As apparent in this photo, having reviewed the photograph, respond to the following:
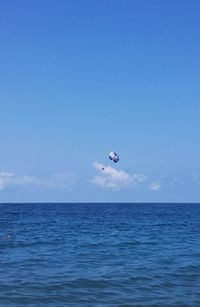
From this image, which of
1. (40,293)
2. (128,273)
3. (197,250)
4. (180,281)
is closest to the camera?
(40,293)

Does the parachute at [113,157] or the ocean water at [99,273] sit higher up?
the parachute at [113,157]

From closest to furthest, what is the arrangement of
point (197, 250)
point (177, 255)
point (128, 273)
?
point (128, 273) → point (177, 255) → point (197, 250)

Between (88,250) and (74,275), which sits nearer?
(74,275)

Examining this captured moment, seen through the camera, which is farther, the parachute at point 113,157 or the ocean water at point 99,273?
the parachute at point 113,157

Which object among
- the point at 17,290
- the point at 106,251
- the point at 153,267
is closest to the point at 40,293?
the point at 17,290

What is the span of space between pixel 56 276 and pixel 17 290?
395 centimetres

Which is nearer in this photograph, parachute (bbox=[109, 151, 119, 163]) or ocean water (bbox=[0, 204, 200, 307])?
ocean water (bbox=[0, 204, 200, 307])

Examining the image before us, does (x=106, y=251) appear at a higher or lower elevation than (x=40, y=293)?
higher

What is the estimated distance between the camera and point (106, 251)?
36844 millimetres

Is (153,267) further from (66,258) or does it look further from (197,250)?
(197,250)

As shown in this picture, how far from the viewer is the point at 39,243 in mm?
42031

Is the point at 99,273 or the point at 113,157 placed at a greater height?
the point at 113,157

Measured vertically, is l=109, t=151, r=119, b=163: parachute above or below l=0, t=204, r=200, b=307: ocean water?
above

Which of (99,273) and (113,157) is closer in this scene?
(99,273)
